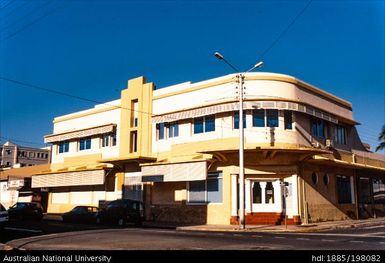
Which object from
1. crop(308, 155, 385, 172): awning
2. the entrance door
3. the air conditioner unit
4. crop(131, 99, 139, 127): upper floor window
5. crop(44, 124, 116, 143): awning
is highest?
crop(131, 99, 139, 127): upper floor window

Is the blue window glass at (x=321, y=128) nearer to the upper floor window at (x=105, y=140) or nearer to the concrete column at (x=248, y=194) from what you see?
the concrete column at (x=248, y=194)

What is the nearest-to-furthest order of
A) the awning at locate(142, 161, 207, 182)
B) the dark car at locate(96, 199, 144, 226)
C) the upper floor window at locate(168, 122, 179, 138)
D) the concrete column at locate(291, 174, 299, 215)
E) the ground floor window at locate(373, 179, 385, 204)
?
the concrete column at locate(291, 174, 299, 215) < the dark car at locate(96, 199, 144, 226) < the awning at locate(142, 161, 207, 182) < the upper floor window at locate(168, 122, 179, 138) < the ground floor window at locate(373, 179, 385, 204)

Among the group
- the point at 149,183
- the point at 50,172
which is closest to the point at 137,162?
the point at 149,183

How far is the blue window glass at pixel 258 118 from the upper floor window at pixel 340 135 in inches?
354

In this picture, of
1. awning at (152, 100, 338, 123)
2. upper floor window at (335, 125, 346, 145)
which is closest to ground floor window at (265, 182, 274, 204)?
awning at (152, 100, 338, 123)

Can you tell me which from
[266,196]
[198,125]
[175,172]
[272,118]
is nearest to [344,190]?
[266,196]

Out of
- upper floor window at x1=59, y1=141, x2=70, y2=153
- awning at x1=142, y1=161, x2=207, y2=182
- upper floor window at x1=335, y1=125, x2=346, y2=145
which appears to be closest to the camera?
awning at x1=142, y1=161, x2=207, y2=182

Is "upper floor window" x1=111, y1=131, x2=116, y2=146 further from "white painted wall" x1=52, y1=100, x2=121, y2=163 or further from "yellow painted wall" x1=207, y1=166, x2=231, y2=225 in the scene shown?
"yellow painted wall" x1=207, y1=166, x2=231, y2=225

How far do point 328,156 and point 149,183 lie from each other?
542 inches

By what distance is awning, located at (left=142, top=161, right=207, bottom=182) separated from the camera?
99.8ft

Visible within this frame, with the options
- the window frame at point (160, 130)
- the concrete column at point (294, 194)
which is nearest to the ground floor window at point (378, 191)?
the concrete column at point (294, 194)

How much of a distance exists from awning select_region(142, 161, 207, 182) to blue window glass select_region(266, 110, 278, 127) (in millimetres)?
5192

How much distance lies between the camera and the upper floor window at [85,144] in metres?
42.1
